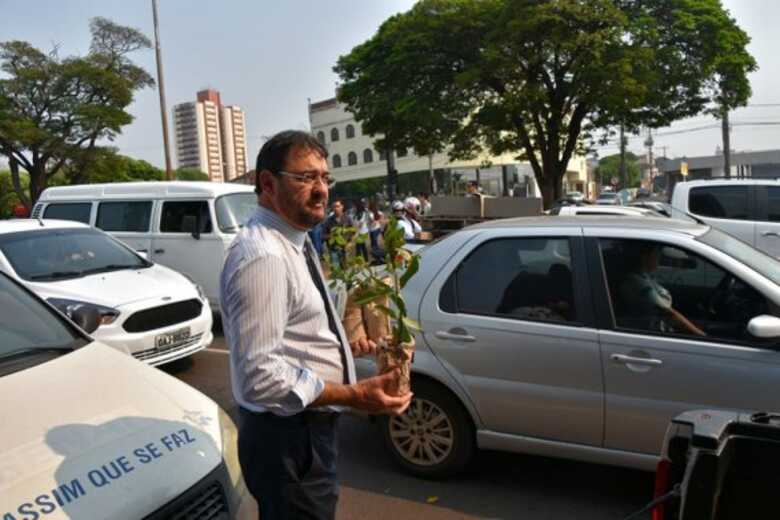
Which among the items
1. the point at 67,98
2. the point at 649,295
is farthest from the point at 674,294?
the point at 67,98

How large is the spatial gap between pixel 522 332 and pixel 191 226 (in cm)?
629

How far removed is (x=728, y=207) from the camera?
29.9ft

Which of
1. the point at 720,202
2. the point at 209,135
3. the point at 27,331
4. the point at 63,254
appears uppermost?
the point at 209,135

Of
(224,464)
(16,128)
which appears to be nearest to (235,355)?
(224,464)

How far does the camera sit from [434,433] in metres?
3.73

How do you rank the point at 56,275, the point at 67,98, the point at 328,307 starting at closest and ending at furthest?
the point at 328,307
the point at 56,275
the point at 67,98

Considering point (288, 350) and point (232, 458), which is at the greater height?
point (288, 350)

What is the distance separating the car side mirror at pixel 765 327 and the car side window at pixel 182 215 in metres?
6.97

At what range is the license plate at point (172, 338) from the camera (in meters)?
5.93

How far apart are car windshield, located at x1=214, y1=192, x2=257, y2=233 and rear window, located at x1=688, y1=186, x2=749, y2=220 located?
646 cm

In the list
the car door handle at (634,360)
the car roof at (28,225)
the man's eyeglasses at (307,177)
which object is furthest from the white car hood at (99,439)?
the car roof at (28,225)

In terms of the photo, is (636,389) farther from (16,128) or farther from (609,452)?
(16,128)

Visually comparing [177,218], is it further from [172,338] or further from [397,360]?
[397,360]

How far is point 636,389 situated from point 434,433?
3.88 feet
